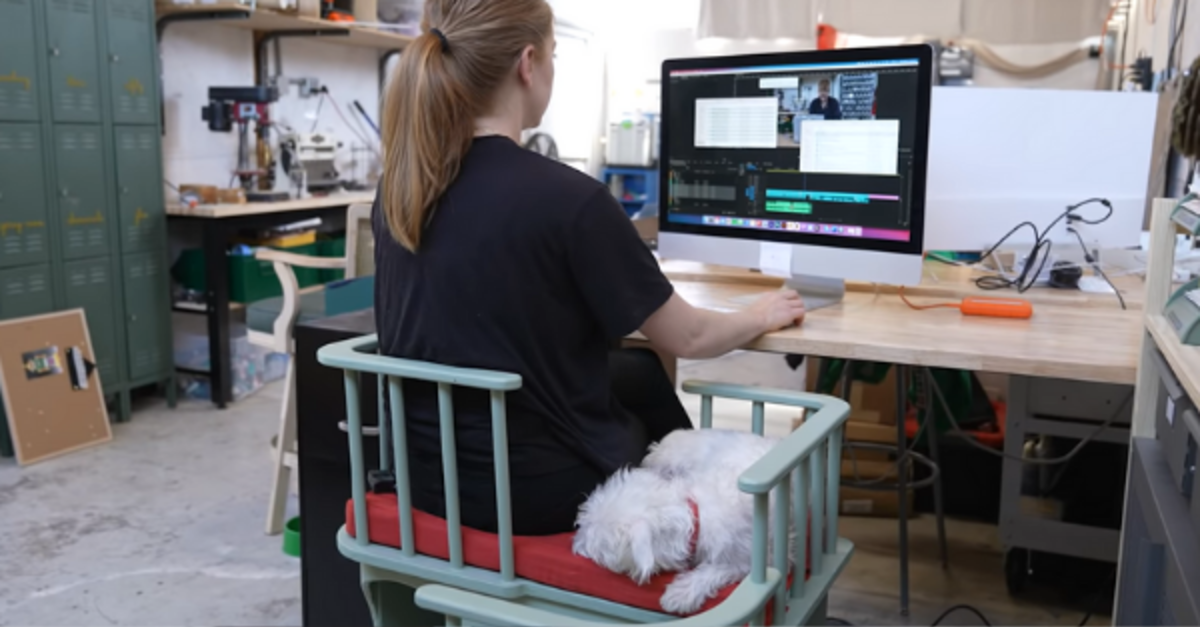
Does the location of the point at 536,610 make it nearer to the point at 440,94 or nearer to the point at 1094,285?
the point at 440,94

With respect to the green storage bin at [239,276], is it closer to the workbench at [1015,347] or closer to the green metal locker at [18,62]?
the green metal locker at [18,62]

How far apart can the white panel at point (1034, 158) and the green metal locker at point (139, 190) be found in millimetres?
2716

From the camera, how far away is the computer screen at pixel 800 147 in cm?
181

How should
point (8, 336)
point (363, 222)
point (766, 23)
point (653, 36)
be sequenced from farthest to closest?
point (653, 36) < point (766, 23) < point (8, 336) < point (363, 222)

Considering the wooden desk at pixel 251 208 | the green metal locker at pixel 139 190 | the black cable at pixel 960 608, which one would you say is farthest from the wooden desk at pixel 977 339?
the green metal locker at pixel 139 190

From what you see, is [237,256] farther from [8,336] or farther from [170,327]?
[8,336]

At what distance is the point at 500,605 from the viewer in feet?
3.43

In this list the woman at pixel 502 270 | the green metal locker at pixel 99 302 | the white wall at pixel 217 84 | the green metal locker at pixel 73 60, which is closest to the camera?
the woman at pixel 502 270

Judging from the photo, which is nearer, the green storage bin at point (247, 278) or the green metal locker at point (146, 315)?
the green metal locker at point (146, 315)

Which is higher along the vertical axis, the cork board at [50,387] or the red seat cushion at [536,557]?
the red seat cushion at [536,557]

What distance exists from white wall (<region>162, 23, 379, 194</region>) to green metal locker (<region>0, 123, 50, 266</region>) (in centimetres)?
81

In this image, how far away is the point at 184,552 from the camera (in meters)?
2.63

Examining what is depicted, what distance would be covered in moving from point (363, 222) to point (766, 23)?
113 inches

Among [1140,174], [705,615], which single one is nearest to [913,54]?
[1140,174]
